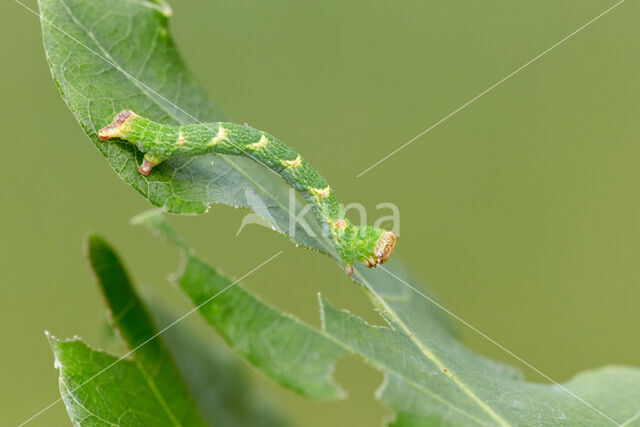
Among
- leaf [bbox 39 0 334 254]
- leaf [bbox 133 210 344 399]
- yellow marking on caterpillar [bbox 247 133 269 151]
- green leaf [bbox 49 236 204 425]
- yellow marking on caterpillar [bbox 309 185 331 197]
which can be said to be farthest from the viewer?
yellow marking on caterpillar [bbox 309 185 331 197]

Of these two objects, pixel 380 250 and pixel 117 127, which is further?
pixel 380 250

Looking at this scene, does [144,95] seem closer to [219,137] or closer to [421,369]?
[219,137]

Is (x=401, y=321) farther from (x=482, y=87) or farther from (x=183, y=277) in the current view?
(x=482, y=87)

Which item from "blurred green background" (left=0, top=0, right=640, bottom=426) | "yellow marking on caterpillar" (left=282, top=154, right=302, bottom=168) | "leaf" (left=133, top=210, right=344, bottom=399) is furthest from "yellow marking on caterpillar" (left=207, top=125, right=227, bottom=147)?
"blurred green background" (left=0, top=0, right=640, bottom=426)

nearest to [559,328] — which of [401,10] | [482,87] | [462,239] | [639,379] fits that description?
[462,239]

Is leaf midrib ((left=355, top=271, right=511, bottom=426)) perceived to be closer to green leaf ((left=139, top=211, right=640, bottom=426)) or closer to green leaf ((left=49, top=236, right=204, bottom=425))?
green leaf ((left=139, top=211, right=640, bottom=426))

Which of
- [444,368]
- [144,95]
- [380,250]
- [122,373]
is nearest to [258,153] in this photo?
[144,95]

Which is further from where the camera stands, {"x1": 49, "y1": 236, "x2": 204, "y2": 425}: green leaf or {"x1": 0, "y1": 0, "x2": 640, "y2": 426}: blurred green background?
{"x1": 0, "y1": 0, "x2": 640, "y2": 426}: blurred green background
